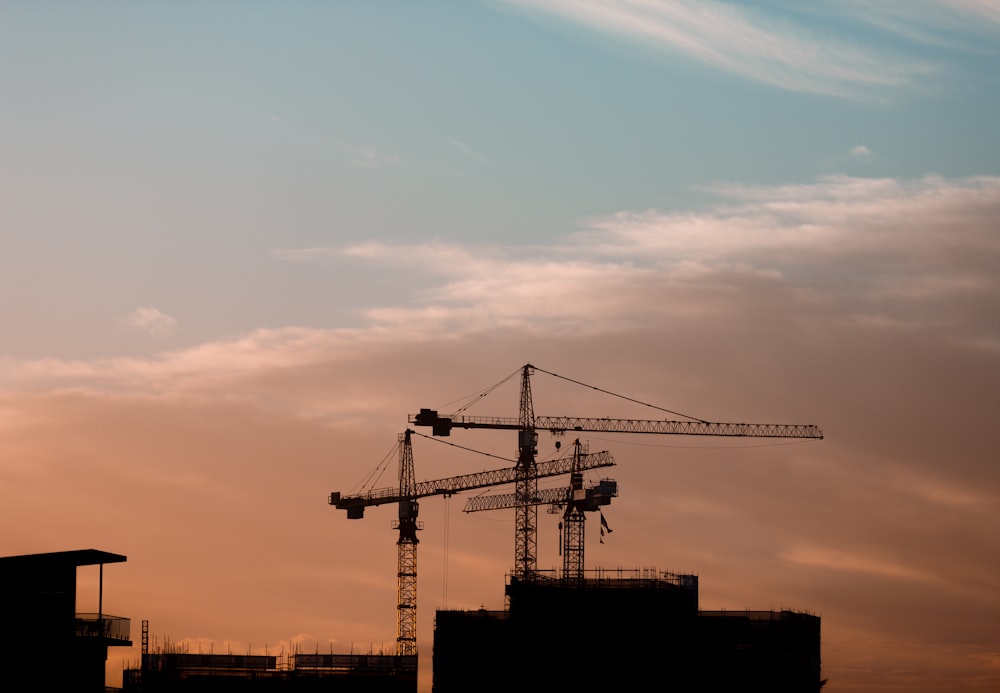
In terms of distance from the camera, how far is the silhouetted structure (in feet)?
474

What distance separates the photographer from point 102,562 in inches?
5758

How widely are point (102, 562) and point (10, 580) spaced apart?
6.75 m

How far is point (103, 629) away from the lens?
14750 cm

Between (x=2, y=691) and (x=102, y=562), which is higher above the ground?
(x=102, y=562)

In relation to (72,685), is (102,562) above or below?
above

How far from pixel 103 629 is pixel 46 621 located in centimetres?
448

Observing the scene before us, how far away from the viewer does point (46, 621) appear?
14525 centimetres

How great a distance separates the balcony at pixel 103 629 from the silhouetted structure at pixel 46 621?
14 centimetres

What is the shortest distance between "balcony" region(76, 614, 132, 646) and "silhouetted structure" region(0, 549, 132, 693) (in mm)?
140

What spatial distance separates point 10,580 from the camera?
14475 centimetres

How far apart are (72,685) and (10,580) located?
9.26 metres

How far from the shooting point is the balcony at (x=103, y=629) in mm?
147125

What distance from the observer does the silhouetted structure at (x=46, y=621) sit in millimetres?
144375

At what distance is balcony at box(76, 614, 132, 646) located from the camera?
147 m
